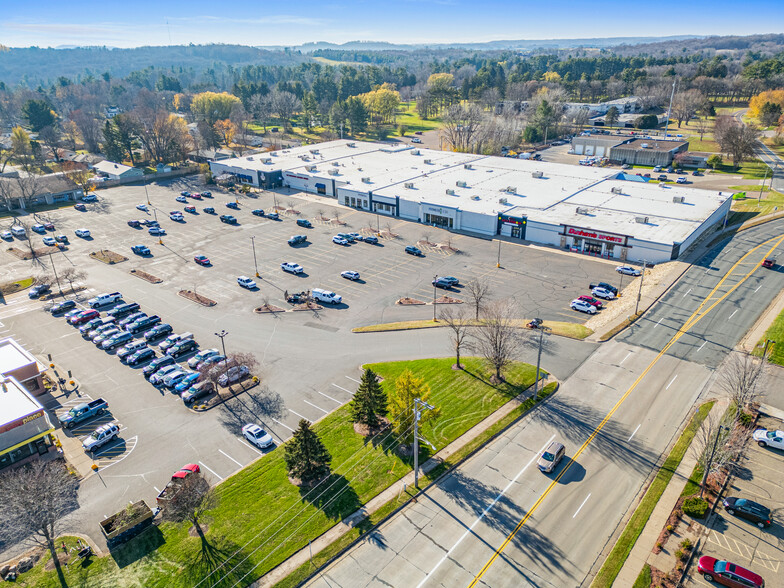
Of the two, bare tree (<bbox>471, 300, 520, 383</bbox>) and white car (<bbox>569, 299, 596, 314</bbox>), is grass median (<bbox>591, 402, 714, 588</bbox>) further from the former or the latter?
white car (<bbox>569, 299, 596, 314</bbox>)

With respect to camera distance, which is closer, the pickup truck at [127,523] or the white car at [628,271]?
the pickup truck at [127,523]

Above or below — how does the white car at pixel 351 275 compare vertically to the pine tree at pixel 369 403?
below

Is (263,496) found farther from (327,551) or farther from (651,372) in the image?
(651,372)

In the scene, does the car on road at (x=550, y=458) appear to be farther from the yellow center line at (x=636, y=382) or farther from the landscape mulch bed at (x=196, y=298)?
the landscape mulch bed at (x=196, y=298)

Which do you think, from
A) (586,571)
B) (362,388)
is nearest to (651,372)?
(586,571)

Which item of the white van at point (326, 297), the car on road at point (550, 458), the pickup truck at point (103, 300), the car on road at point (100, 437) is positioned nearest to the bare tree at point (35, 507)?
the car on road at point (100, 437)

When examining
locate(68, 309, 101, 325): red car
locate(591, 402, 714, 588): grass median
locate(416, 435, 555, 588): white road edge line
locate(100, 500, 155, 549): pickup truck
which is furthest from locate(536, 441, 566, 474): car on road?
locate(68, 309, 101, 325): red car
